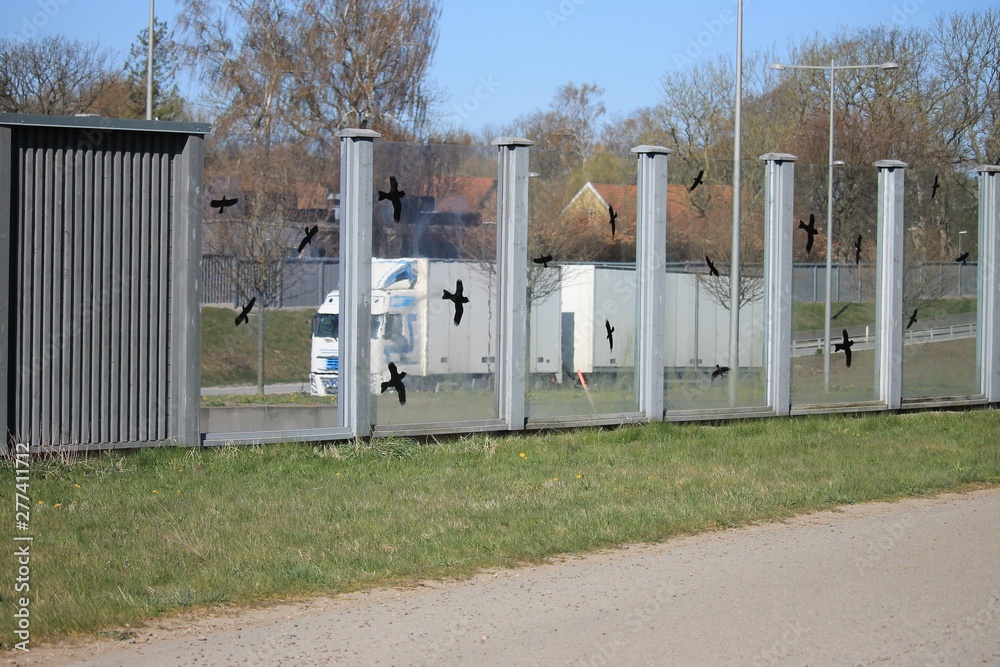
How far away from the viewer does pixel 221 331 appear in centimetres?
1147

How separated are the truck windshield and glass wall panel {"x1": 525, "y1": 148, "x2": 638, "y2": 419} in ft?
7.96

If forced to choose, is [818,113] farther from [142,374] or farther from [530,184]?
[142,374]

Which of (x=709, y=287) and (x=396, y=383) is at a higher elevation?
(x=709, y=287)

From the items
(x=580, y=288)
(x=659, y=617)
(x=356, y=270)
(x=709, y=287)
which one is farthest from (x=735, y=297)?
(x=659, y=617)

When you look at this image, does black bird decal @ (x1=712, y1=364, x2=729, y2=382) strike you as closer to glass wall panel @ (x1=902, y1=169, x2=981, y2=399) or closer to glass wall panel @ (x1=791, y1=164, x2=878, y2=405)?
glass wall panel @ (x1=791, y1=164, x2=878, y2=405)

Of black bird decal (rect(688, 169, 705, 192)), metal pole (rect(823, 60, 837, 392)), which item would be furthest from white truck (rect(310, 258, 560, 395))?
metal pole (rect(823, 60, 837, 392))

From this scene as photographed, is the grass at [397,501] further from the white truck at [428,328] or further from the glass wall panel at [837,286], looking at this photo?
the glass wall panel at [837,286]

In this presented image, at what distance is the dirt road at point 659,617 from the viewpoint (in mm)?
5527

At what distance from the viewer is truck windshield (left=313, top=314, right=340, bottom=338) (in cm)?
1174

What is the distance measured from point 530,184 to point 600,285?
157 centimetres

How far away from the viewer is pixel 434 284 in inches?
490

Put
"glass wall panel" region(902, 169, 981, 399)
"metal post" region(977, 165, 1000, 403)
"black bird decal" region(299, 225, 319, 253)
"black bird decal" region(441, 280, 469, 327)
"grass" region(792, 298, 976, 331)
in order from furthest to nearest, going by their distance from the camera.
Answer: "metal post" region(977, 165, 1000, 403)
"glass wall panel" region(902, 169, 981, 399)
"grass" region(792, 298, 976, 331)
"black bird decal" region(441, 280, 469, 327)
"black bird decal" region(299, 225, 319, 253)

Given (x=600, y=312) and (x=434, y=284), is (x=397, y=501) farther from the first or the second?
(x=600, y=312)

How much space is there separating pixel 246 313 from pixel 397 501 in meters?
3.17
